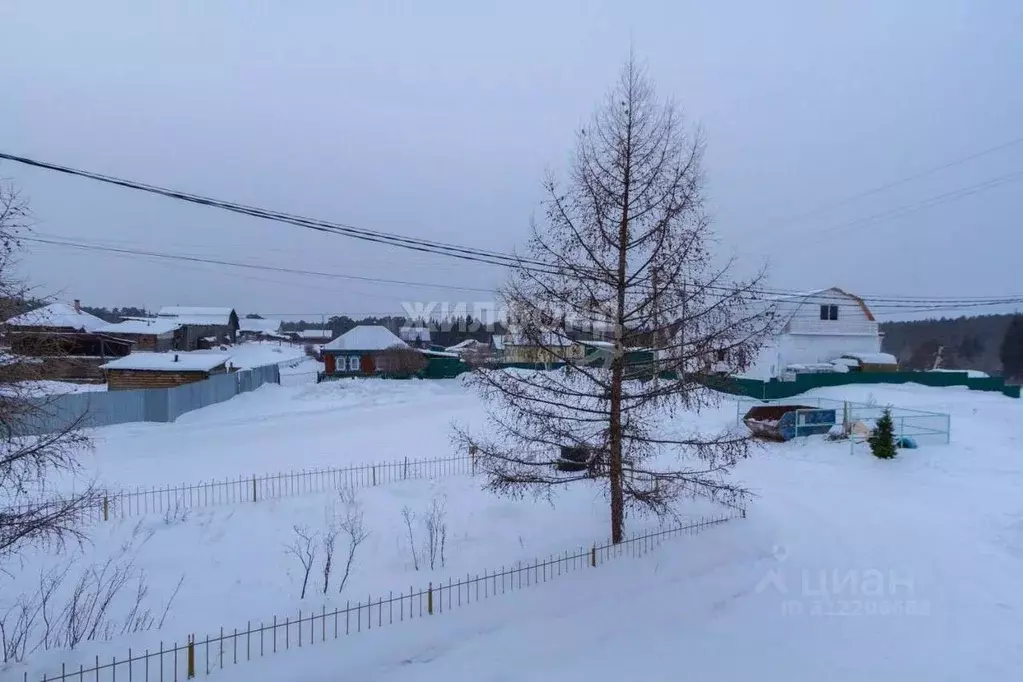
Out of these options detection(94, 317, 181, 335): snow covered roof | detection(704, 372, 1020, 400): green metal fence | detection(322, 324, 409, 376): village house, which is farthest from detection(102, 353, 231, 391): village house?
detection(704, 372, 1020, 400): green metal fence

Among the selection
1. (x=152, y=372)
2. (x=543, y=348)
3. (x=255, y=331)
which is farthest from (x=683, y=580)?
(x=255, y=331)

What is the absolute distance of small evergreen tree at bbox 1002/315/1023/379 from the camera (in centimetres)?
5290

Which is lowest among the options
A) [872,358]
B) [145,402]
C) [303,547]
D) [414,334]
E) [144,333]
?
[303,547]

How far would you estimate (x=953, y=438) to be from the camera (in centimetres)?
1750

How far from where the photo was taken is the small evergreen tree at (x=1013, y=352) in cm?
5290

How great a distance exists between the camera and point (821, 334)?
33.3 metres

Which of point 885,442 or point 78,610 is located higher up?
point 885,442

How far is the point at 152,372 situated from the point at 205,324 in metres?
31.5

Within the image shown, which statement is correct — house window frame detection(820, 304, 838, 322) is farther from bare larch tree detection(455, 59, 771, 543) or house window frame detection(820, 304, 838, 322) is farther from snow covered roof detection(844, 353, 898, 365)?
bare larch tree detection(455, 59, 771, 543)

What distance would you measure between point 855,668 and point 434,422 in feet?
62.0

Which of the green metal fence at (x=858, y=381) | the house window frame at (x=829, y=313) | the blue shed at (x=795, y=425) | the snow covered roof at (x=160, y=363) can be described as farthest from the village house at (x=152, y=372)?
the house window frame at (x=829, y=313)

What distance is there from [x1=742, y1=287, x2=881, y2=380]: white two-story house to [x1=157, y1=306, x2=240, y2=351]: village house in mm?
42951

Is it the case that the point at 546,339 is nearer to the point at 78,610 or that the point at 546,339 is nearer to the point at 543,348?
the point at 543,348

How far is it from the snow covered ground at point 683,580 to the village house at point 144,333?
23126mm
